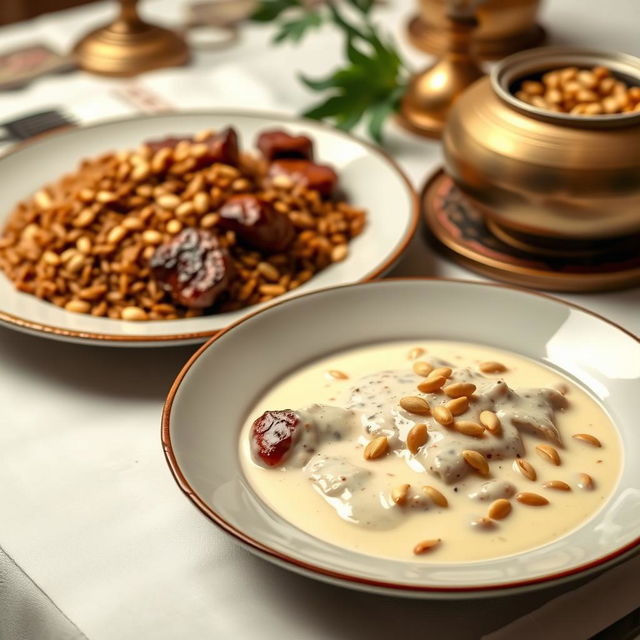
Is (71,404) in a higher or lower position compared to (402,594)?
lower

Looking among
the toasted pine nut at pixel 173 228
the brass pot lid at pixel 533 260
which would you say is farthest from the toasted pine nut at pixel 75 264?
the brass pot lid at pixel 533 260

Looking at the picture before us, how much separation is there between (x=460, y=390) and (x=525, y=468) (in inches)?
4.1

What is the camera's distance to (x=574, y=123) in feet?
3.95

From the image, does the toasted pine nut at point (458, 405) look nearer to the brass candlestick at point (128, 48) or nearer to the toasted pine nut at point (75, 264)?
the toasted pine nut at point (75, 264)

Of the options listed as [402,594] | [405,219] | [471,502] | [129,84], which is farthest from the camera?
[129,84]

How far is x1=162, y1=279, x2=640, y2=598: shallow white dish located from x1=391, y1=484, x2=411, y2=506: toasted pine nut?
63 mm

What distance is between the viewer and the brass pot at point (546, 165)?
47.2 inches

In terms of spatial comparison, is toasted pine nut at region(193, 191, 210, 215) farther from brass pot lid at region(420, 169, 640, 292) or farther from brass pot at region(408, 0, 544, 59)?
brass pot at region(408, 0, 544, 59)

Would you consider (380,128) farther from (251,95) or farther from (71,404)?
(71,404)

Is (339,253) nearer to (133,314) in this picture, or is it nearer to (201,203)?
(201,203)

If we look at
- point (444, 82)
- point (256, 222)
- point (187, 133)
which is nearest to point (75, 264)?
point (256, 222)

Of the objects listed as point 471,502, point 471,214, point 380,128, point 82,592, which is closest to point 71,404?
point 82,592

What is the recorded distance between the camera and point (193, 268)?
3.84 ft

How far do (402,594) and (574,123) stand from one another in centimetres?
71
